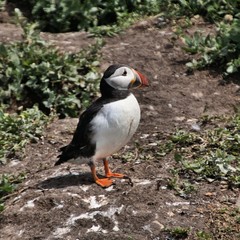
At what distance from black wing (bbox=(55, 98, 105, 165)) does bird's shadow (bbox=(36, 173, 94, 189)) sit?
8.4 inches

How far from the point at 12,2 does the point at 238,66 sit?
4245mm

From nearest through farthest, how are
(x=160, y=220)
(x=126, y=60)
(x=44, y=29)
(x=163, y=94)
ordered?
(x=160, y=220)
(x=163, y=94)
(x=126, y=60)
(x=44, y=29)

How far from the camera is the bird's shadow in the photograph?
6.58 metres

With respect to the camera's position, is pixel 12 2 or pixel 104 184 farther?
pixel 12 2

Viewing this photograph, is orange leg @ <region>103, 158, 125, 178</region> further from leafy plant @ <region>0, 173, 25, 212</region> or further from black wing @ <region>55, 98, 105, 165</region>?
leafy plant @ <region>0, 173, 25, 212</region>

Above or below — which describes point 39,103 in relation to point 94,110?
below

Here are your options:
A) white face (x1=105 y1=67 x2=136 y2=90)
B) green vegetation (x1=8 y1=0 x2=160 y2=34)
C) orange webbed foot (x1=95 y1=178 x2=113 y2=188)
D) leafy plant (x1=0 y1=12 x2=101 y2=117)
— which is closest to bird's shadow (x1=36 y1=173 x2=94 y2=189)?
orange webbed foot (x1=95 y1=178 x2=113 y2=188)

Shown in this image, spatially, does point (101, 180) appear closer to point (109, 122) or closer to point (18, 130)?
point (109, 122)

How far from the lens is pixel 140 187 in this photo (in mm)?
6363

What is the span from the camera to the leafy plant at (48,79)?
877 centimetres

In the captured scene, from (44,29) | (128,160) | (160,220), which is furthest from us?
(44,29)

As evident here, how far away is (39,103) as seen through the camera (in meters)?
8.96

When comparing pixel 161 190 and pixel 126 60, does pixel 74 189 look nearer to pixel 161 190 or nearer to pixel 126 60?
pixel 161 190

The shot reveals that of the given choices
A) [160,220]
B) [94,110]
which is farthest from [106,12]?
[160,220]
